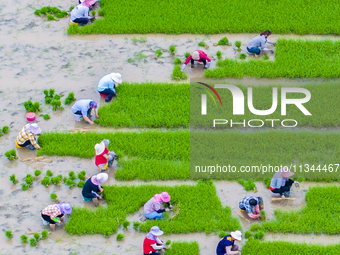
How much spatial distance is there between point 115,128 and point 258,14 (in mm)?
6829

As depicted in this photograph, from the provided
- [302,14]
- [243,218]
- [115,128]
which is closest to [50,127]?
[115,128]

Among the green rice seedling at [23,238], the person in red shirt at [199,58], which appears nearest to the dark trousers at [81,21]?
the person in red shirt at [199,58]

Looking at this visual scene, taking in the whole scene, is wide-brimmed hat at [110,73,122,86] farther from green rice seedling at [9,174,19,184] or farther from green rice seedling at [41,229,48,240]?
green rice seedling at [41,229,48,240]

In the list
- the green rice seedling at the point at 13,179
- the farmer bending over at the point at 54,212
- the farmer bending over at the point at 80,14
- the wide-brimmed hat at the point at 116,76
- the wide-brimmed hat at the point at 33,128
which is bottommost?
the farmer bending over at the point at 54,212

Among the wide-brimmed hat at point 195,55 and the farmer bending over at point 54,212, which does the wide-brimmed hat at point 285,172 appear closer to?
the wide-brimmed hat at point 195,55

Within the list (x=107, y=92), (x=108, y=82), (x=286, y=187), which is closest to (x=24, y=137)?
(x=107, y=92)

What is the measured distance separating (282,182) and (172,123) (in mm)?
3683

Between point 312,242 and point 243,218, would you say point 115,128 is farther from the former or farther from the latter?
point 312,242

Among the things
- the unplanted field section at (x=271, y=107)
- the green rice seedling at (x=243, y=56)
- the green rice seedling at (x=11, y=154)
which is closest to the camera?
the green rice seedling at (x=11, y=154)

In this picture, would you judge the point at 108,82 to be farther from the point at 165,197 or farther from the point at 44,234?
the point at 44,234

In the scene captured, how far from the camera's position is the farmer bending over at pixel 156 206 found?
12.0 m

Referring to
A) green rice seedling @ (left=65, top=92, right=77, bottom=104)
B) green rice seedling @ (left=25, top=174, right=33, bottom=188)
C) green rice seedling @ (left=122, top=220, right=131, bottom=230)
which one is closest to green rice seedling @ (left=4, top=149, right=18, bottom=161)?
green rice seedling @ (left=25, top=174, right=33, bottom=188)

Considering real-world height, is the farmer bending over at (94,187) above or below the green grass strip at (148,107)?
below

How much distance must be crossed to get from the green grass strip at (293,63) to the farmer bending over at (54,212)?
6.27 metres
